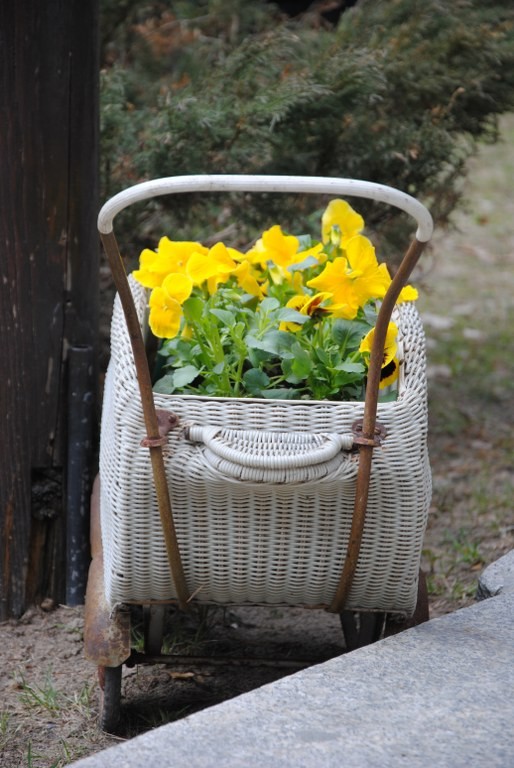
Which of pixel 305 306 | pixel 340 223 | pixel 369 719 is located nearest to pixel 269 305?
pixel 305 306

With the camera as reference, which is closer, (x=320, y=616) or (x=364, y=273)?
(x=364, y=273)

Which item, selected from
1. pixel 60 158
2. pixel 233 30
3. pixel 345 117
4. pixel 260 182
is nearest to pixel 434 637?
pixel 260 182

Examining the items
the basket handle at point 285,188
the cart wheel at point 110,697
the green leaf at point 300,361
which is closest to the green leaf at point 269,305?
the green leaf at point 300,361

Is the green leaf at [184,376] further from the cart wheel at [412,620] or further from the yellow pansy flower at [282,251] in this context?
the cart wheel at [412,620]

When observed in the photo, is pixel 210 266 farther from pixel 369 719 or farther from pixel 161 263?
pixel 369 719

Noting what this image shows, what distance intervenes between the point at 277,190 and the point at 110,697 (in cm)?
108

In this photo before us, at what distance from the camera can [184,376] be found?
6.34 ft

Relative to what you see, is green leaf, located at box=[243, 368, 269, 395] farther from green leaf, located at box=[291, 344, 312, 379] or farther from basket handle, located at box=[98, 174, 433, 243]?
basket handle, located at box=[98, 174, 433, 243]

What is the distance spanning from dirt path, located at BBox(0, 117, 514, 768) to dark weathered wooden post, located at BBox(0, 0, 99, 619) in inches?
9.5

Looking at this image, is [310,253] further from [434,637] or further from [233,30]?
[233,30]

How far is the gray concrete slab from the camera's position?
1461mm

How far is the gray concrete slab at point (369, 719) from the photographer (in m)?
1.46

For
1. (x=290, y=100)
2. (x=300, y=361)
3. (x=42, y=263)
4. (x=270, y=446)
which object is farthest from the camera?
(x=290, y=100)

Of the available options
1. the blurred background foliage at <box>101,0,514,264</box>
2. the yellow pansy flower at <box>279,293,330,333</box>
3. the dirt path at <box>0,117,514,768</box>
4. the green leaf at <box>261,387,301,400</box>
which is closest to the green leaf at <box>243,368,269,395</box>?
the green leaf at <box>261,387,301,400</box>
